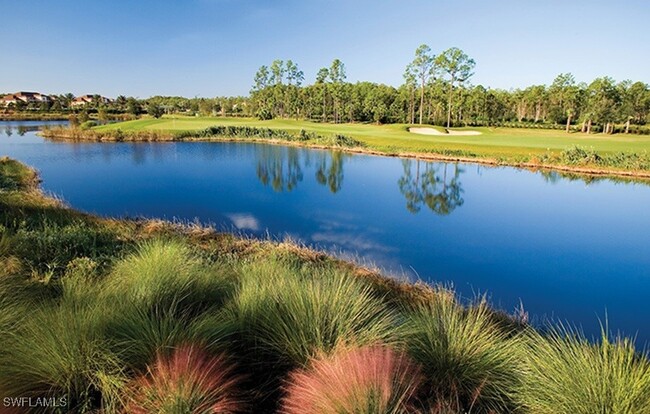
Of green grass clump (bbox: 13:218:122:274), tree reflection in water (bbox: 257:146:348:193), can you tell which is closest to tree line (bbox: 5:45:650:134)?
tree reflection in water (bbox: 257:146:348:193)

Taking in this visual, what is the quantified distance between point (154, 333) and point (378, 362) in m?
1.95

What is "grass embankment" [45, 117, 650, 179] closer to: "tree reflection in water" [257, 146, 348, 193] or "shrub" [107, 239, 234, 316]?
"tree reflection in water" [257, 146, 348, 193]

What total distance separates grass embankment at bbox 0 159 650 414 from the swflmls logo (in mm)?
35

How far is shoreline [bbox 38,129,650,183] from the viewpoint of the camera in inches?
970

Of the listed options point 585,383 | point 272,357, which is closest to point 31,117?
point 272,357

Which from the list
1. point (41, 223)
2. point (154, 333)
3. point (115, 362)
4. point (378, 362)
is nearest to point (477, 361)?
point (378, 362)

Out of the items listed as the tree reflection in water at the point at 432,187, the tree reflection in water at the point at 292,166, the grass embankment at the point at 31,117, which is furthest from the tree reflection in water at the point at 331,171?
the grass embankment at the point at 31,117

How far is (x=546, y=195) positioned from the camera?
62.4 feet

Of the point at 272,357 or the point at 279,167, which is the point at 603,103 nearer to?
the point at 279,167

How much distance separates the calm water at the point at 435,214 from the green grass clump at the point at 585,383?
5.27 meters

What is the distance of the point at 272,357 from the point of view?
12.3 feet

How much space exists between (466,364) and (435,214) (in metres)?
12.4

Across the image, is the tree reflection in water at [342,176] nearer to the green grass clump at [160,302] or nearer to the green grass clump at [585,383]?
the green grass clump at [160,302]

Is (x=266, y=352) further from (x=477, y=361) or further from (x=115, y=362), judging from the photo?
(x=477, y=361)
